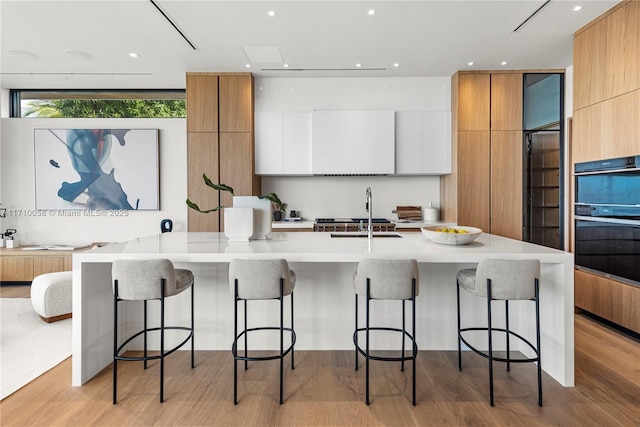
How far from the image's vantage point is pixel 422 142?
4.61 metres

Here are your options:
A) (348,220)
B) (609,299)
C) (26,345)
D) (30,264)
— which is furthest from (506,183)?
(30,264)

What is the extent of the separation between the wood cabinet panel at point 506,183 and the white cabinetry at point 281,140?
2.45 m

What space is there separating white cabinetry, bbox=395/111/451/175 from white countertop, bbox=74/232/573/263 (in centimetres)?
222

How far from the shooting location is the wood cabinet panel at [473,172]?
14.4 feet

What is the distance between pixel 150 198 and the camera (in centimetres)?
513

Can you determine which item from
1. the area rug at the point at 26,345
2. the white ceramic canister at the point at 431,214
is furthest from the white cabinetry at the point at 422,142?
the area rug at the point at 26,345

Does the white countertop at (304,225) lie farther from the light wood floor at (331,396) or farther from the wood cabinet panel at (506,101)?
the light wood floor at (331,396)

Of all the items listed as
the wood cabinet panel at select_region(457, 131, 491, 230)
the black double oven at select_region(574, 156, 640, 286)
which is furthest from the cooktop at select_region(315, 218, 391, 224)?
the black double oven at select_region(574, 156, 640, 286)

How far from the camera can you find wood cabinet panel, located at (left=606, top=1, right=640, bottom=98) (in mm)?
2820

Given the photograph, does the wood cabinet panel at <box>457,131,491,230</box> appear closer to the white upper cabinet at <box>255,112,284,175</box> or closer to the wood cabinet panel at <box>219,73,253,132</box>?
the white upper cabinet at <box>255,112,284,175</box>

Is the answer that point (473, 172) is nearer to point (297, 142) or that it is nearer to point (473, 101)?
point (473, 101)

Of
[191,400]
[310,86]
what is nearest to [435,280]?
[191,400]

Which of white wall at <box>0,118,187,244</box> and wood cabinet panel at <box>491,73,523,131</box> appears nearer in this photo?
wood cabinet panel at <box>491,73,523,131</box>

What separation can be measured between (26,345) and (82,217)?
2830mm
